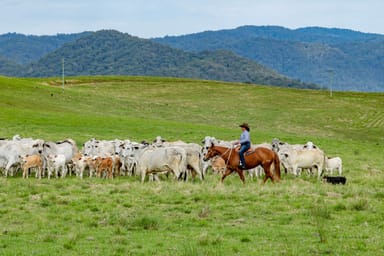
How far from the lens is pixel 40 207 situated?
17.7m

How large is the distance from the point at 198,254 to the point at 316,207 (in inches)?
234

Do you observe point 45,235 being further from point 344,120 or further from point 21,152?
point 344,120

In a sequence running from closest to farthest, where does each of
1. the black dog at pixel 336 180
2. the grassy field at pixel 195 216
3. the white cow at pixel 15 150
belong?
the grassy field at pixel 195 216, the black dog at pixel 336 180, the white cow at pixel 15 150

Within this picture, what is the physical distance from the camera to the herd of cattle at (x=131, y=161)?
24.7 meters

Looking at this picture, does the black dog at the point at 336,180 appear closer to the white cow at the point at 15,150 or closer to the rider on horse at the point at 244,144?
the rider on horse at the point at 244,144

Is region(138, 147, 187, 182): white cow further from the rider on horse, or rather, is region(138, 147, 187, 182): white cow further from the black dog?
the black dog

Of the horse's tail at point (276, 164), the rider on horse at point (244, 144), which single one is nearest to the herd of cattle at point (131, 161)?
the rider on horse at point (244, 144)

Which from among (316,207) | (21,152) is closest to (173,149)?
(21,152)

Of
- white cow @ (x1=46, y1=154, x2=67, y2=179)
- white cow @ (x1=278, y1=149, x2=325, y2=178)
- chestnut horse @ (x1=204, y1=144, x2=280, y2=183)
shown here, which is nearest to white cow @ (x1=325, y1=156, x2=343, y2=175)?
white cow @ (x1=278, y1=149, x2=325, y2=178)

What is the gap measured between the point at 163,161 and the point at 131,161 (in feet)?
12.5

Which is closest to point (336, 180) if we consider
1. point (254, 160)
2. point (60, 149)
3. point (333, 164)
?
point (254, 160)

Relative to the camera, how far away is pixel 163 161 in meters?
24.5

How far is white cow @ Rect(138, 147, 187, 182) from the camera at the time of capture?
2453 centimetres

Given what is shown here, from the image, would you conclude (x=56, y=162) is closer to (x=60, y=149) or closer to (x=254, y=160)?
(x=60, y=149)
